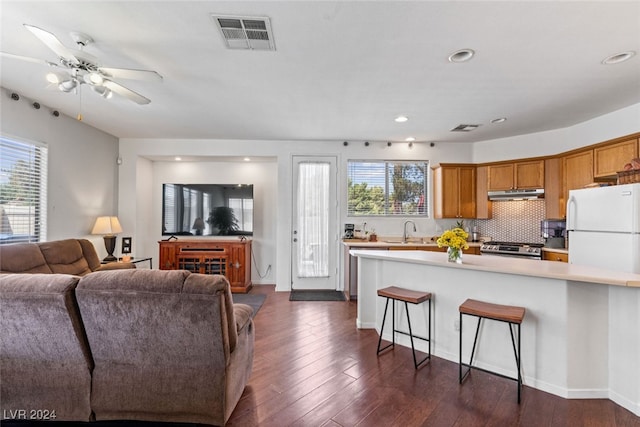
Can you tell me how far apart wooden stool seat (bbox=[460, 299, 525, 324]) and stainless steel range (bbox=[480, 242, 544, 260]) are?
2.34 meters

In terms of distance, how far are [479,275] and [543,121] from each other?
9.27 ft

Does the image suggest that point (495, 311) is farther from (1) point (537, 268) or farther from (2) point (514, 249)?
(2) point (514, 249)

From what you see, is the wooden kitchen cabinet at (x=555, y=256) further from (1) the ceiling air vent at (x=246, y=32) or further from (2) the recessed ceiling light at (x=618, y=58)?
(1) the ceiling air vent at (x=246, y=32)

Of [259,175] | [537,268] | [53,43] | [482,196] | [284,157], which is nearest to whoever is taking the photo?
[53,43]

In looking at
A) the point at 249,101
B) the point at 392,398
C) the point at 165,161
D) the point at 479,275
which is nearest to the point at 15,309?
the point at 392,398

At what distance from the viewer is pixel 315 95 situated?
2994mm

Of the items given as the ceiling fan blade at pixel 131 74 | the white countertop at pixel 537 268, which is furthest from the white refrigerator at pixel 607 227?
the ceiling fan blade at pixel 131 74

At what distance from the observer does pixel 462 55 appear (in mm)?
2227

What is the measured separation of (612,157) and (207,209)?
5.96 m

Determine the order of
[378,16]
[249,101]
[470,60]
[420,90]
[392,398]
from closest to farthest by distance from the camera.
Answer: [378,16] → [392,398] → [470,60] → [420,90] → [249,101]

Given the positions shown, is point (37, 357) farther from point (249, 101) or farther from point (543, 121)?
point (543, 121)

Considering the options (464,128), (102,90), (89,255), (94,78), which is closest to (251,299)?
(89,255)

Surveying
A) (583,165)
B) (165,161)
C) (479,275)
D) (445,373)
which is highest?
(165,161)

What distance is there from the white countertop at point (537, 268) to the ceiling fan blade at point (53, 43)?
3.14 metres
